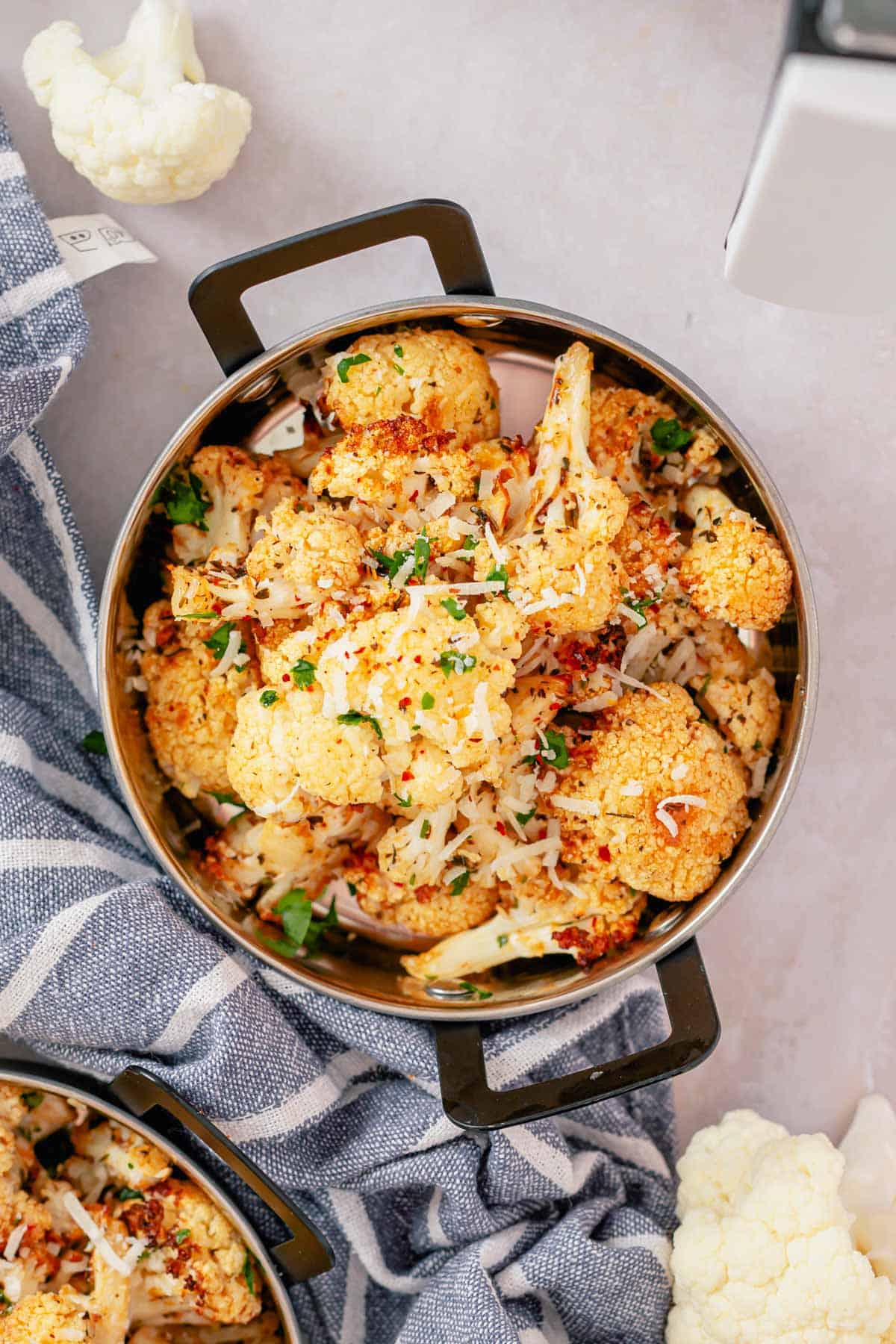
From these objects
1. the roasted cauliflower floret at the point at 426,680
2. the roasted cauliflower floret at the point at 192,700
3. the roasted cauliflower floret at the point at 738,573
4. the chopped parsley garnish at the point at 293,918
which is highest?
the roasted cauliflower floret at the point at 738,573

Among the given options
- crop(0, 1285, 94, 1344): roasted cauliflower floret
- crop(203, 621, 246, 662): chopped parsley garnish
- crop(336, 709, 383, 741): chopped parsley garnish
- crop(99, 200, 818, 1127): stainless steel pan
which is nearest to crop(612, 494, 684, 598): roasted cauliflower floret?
crop(99, 200, 818, 1127): stainless steel pan

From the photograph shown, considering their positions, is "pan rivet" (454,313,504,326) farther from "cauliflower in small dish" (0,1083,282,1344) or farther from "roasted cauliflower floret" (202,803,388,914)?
"cauliflower in small dish" (0,1083,282,1344)

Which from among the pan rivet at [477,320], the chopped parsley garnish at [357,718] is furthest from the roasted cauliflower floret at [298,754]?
the pan rivet at [477,320]

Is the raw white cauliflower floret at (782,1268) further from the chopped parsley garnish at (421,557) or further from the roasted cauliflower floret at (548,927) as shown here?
the chopped parsley garnish at (421,557)

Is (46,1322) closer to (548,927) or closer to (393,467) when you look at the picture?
(548,927)

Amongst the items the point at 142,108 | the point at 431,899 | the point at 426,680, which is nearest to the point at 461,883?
the point at 431,899

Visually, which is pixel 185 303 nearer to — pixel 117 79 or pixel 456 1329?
pixel 117 79
